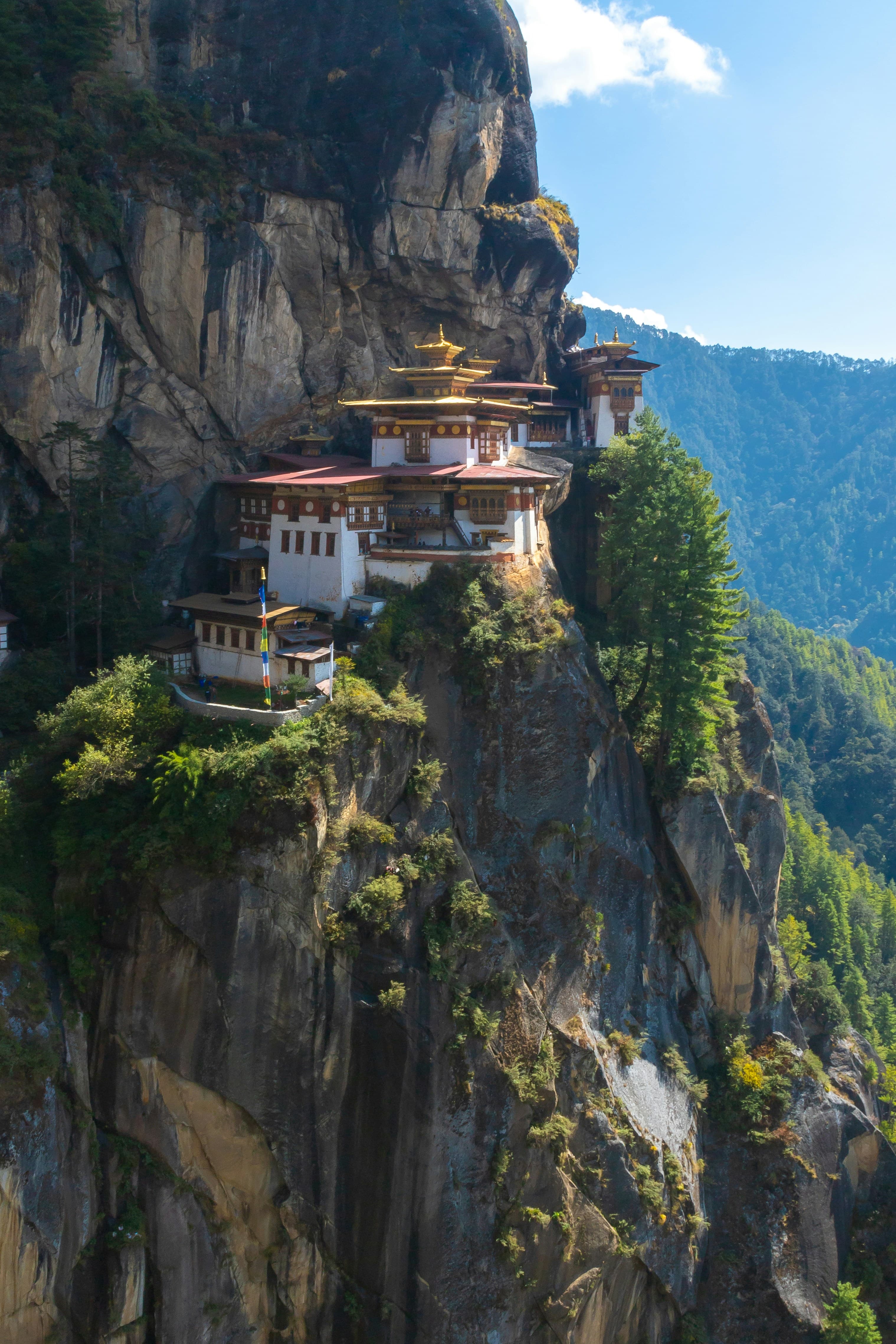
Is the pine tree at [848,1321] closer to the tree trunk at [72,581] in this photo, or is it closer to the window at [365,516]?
the window at [365,516]

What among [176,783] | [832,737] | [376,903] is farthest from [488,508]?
[832,737]

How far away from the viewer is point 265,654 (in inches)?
1174

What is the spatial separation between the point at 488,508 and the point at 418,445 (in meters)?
5.09

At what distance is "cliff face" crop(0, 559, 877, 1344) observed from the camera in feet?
83.0

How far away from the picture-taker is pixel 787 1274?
116 feet

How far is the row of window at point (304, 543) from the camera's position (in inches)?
1380

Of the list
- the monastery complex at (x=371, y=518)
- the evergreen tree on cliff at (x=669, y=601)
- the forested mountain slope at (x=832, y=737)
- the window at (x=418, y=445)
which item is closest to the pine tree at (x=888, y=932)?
the forested mountain slope at (x=832, y=737)

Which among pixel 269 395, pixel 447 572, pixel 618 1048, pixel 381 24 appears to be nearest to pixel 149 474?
pixel 269 395

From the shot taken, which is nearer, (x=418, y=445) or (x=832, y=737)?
(x=418, y=445)

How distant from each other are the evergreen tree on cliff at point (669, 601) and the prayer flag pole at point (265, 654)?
15.4 metres

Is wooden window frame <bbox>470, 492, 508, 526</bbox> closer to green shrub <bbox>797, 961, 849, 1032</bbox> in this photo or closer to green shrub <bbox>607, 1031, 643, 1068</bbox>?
green shrub <bbox>607, 1031, 643, 1068</bbox>

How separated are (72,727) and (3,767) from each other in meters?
3.52

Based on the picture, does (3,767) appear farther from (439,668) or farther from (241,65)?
(241,65)

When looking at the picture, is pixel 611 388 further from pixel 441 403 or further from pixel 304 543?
pixel 304 543
